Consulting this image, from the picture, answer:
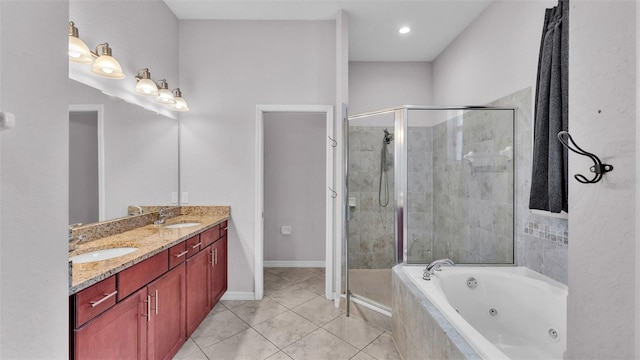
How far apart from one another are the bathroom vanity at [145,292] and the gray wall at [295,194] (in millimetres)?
1279

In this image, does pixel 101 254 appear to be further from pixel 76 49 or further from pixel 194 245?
pixel 76 49

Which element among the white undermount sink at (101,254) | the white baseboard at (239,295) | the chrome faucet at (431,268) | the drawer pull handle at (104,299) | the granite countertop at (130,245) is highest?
the granite countertop at (130,245)

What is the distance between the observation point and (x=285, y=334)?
2.06 metres

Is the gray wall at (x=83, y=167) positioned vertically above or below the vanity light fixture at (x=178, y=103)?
below

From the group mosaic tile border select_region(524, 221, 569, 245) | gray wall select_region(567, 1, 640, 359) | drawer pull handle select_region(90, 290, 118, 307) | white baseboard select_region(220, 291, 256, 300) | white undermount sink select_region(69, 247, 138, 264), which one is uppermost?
gray wall select_region(567, 1, 640, 359)

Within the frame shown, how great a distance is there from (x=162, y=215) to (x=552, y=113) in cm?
297

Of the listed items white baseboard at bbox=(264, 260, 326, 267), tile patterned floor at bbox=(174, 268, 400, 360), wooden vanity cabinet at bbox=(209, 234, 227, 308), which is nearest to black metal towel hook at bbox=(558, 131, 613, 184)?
tile patterned floor at bbox=(174, 268, 400, 360)

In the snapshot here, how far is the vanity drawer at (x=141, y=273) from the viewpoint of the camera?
1.25 metres

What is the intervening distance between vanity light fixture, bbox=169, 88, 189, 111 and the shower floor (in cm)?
228

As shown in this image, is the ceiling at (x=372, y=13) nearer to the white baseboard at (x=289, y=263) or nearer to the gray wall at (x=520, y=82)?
the gray wall at (x=520, y=82)

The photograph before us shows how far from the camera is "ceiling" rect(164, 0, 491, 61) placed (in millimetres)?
2449

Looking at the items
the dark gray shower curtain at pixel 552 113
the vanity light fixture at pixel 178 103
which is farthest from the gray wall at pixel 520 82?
the vanity light fixture at pixel 178 103

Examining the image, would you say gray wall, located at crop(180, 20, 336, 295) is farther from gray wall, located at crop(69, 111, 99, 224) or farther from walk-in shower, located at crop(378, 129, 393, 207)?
gray wall, located at crop(69, 111, 99, 224)

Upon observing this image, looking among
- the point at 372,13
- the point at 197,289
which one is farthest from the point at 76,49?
the point at 372,13
